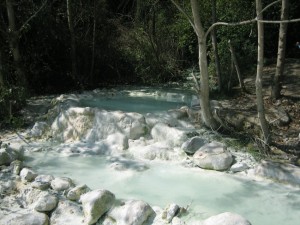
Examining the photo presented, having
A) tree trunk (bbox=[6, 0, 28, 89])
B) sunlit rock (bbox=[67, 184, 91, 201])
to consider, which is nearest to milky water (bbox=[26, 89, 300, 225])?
sunlit rock (bbox=[67, 184, 91, 201])

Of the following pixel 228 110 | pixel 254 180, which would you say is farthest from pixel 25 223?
pixel 228 110

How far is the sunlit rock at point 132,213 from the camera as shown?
15.3 feet

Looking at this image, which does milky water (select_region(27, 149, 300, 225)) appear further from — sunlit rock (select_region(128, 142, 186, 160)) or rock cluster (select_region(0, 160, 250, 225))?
A: rock cluster (select_region(0, 160, 250, 225))

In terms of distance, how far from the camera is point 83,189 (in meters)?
5.29

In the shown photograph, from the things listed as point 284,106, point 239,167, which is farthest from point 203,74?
point 284,106

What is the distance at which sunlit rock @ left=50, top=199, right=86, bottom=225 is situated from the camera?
479 cm

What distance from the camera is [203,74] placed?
271 inches

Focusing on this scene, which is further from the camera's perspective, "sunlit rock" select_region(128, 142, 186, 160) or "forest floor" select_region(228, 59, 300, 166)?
"sunlit rock" select_region(128, 142, 186, 160)

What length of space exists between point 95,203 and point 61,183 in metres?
0.88

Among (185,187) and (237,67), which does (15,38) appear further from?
(185,187)

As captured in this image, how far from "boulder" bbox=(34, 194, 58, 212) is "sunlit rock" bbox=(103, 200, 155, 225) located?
685 millimetres

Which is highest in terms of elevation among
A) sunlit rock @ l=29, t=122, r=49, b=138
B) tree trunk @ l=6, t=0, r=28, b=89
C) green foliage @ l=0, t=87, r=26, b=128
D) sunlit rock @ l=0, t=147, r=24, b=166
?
tree trunk @ l=6, t=0, r=28, b=89

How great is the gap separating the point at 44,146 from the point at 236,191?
349 cm

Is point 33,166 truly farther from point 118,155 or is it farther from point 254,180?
point 254,180
